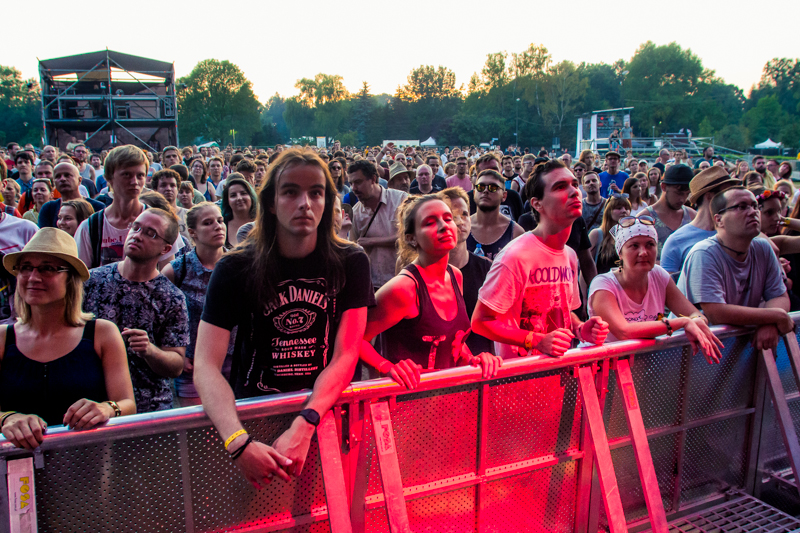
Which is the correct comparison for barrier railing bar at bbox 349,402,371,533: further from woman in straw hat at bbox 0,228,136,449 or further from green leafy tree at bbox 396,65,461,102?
green leafy tree at bbox 396,65,461,102

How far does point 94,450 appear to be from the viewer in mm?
1803

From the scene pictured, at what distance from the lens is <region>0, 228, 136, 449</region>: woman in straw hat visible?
2094 mm

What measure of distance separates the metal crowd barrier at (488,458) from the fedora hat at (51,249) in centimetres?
83

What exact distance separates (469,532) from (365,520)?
52 cm

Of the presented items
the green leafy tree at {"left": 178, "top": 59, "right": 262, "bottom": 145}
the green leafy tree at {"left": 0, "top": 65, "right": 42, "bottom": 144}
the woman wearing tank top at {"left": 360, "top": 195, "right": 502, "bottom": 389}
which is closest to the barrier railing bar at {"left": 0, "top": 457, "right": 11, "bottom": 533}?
the woman wearing tank top at {"left": 360, "top": 195, "right": 502, "bottom": 389}

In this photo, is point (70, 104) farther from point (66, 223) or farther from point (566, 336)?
point (566, 336)

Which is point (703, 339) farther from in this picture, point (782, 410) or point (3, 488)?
point (3, 488)

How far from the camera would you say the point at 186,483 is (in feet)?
6.34

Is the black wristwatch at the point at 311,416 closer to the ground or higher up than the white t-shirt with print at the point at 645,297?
closer to the ground

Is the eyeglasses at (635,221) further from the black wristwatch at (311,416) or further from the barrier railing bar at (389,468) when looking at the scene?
the black wristwatch at (311,416)

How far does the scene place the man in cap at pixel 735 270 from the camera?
303 centimetres

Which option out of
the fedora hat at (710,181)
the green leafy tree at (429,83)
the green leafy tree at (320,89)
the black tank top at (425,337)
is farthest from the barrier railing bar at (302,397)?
the green leafy tree at (320,89)

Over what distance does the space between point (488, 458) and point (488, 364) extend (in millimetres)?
456

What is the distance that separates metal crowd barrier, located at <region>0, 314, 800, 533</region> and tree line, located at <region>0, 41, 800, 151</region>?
257 feet
